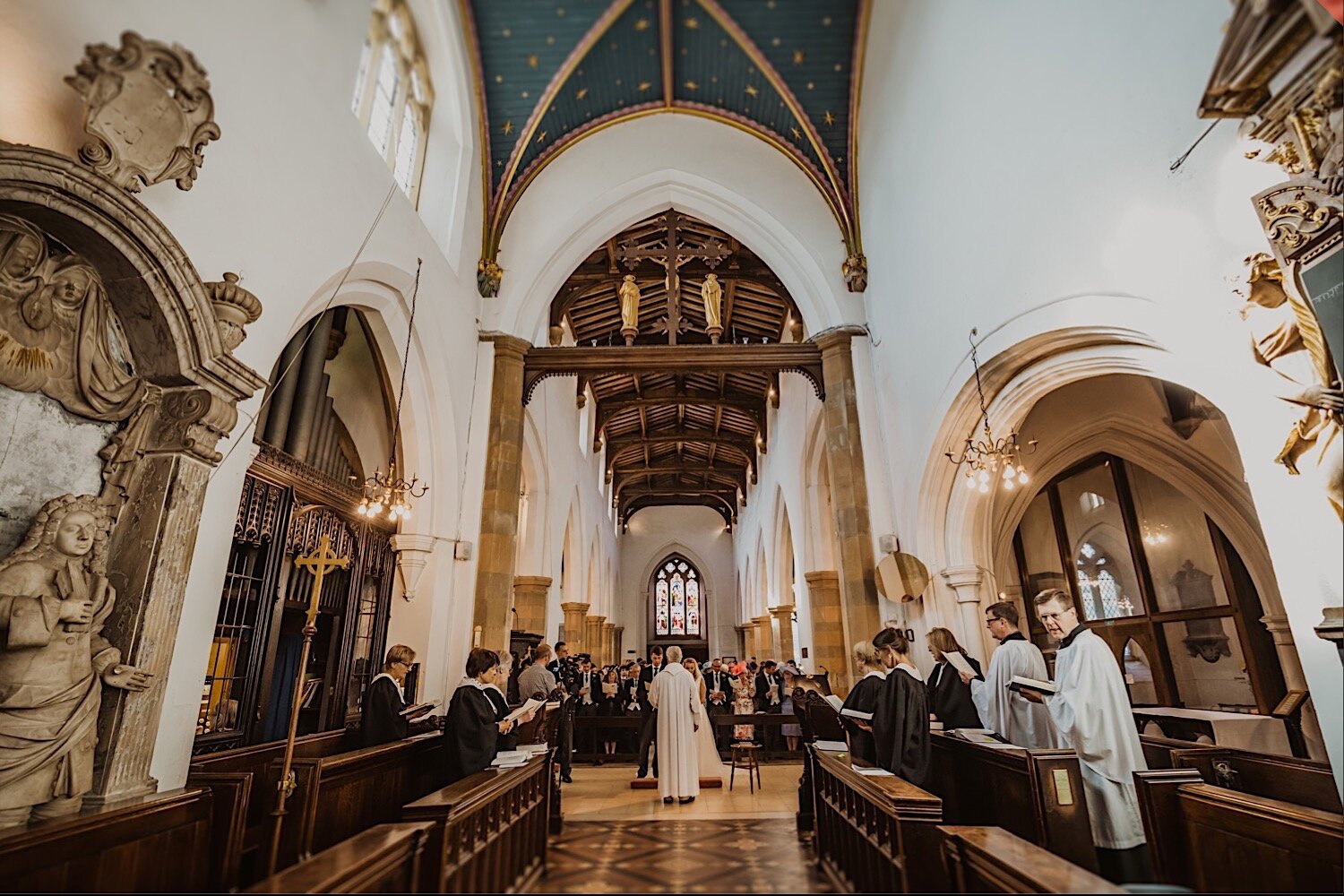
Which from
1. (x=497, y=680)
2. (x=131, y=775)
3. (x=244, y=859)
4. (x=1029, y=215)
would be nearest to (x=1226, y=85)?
(x=1029, y=215)

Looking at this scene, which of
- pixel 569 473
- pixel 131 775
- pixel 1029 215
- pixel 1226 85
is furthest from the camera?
pixel 569 473

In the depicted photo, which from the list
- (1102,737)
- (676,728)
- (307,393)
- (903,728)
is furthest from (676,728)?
(307,393)

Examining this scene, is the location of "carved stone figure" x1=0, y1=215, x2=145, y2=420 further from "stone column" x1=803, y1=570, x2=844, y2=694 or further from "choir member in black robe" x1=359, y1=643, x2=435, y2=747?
"stone column" x1=803, y1=570, x2=844, y2=694

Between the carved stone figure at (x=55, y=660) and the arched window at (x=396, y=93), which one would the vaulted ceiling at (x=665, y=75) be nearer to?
the arched window at (x=396, y=93)

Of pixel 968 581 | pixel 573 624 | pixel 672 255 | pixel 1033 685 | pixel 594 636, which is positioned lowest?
pixel 1033 685

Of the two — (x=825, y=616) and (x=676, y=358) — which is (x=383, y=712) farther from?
(x=825, y=616)

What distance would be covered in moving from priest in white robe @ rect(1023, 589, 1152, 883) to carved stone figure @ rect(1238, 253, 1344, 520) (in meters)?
1.26

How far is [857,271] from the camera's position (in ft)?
28.6

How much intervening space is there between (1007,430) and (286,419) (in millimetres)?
6605

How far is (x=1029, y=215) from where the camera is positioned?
5086mm

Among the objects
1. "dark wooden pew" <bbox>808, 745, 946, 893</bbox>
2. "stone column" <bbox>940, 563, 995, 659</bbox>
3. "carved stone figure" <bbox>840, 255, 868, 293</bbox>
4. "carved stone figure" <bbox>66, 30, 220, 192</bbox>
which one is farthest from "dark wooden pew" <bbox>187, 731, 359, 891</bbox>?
"carved stone figure" <bbox>840, 255, 868, 293</bbox>

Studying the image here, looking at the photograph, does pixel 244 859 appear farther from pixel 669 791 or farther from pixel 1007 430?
pixel 1007 430

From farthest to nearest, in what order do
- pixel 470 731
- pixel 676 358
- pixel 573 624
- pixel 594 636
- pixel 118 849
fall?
pixel 594 636, pixel 573 624, pixel 676 358, pixel 470 731, pixel 118 849

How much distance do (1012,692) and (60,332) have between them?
5.63 meters
